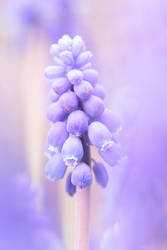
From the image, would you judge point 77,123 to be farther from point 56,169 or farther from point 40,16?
point 40,16

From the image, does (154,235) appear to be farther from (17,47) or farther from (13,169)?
(17,47)

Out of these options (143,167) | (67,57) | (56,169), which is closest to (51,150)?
(56,169)

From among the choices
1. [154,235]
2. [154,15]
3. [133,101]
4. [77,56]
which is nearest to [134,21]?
[154,15]

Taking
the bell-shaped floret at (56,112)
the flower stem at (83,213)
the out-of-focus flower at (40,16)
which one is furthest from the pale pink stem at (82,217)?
the out-of-focus flower at (40,16)

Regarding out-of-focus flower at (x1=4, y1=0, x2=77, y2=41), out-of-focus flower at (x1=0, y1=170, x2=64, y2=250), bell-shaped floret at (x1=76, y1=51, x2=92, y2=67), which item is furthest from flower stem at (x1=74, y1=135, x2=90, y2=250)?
out-of-focus flower at (x1=4, y1=0, x2=77, y2=41)

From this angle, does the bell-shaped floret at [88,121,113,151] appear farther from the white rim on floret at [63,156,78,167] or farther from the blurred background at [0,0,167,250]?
the blurred background at [0,0,167,250]
